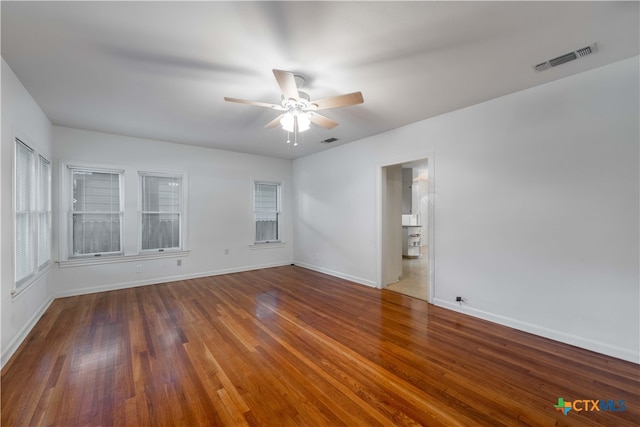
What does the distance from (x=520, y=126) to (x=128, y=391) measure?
181 inches

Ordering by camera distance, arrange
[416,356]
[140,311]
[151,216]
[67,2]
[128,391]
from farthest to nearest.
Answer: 1. [151,216]
2. [140,311]
3. [416,356]
4. [128,391]
5. [67,2]

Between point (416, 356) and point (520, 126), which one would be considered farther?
point (520, 126)

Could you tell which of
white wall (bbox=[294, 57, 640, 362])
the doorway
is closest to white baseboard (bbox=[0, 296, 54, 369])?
the doorway

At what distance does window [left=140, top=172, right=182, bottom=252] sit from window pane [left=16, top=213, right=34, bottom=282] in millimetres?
1763

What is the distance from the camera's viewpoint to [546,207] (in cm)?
279

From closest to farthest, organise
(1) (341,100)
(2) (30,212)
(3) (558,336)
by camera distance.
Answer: (1) (341,100), (3) (558,336), (2) (30,212)

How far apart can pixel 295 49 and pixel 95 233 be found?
4766 millimetres

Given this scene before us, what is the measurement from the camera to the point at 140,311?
3.54 meters

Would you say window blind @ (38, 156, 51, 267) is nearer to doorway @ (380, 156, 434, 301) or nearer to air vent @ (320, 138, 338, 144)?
air vent @ (320, 138, 338, 144)

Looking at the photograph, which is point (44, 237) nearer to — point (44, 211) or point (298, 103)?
point (44, 211)

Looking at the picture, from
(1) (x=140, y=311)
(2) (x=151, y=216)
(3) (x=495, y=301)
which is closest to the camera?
(3) (x=495, y=301)

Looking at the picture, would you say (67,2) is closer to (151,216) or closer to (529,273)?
(151,216)

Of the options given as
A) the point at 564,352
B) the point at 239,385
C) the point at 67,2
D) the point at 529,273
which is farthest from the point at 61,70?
the point at 564,352

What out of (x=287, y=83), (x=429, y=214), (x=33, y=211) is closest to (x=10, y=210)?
(x=33, y=211)
